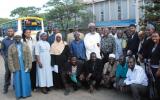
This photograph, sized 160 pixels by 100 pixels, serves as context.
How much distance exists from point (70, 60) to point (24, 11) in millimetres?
39974

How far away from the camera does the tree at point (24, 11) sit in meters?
46.6

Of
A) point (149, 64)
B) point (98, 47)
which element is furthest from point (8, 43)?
point (149, 64)

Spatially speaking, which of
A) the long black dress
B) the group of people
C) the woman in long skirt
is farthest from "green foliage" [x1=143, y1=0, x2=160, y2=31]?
the woman in long skirt

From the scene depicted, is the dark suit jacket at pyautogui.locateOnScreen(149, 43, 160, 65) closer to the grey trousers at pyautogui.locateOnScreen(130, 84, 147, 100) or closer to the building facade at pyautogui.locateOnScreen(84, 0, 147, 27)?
the grey trousers at pyautogui.locateOnScreen(130, 84, 147, 100)

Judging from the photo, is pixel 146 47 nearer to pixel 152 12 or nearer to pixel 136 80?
pixel 136 80

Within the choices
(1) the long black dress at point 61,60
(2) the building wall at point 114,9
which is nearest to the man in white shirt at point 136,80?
(1) the long black dress at point 61,60

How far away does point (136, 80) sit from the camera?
7863 mm

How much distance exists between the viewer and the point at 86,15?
42.2 meters

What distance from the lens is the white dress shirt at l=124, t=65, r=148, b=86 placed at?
785 centimetres

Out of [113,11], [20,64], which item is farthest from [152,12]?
[113,11]

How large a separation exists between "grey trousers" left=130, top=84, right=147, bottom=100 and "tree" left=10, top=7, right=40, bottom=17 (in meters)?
37.8

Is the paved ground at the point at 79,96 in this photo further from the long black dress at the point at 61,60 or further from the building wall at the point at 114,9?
the building wall at the point at 114,9

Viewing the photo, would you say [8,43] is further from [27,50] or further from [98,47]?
[98,47]

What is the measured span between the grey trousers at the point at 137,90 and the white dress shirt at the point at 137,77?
4.0 inches
